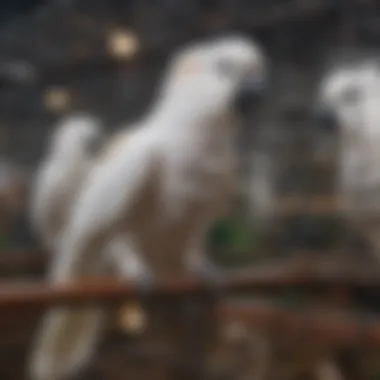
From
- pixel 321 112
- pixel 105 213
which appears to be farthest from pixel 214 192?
pixel 321 112

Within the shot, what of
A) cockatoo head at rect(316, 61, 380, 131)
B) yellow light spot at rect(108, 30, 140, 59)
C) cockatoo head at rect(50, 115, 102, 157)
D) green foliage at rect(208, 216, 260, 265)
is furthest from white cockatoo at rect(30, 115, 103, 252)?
cockatoo head at rect(316, 61, 380, 131)

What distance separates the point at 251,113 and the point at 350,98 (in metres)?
0.16

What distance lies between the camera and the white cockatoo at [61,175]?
1.06m

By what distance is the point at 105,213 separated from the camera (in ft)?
Result: 3.23

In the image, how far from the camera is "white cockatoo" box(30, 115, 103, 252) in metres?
1.06

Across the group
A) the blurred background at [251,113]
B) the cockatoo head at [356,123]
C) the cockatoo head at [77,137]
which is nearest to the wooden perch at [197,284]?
the blurred background at [251,113]

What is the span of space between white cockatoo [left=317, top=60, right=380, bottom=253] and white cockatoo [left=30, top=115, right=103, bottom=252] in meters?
0.36

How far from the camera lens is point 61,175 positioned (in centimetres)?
107

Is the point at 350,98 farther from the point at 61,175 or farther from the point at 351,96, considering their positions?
the point at 61,175

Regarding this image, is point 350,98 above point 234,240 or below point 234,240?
above

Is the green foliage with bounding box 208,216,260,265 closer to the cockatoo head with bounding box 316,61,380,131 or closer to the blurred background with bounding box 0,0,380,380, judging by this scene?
the blurred background with bounding box 0,0,380,380

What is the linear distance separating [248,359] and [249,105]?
0.36 meters

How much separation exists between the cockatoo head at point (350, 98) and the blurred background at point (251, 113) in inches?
0.6

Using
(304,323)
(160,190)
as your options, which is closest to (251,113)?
(160,190)
